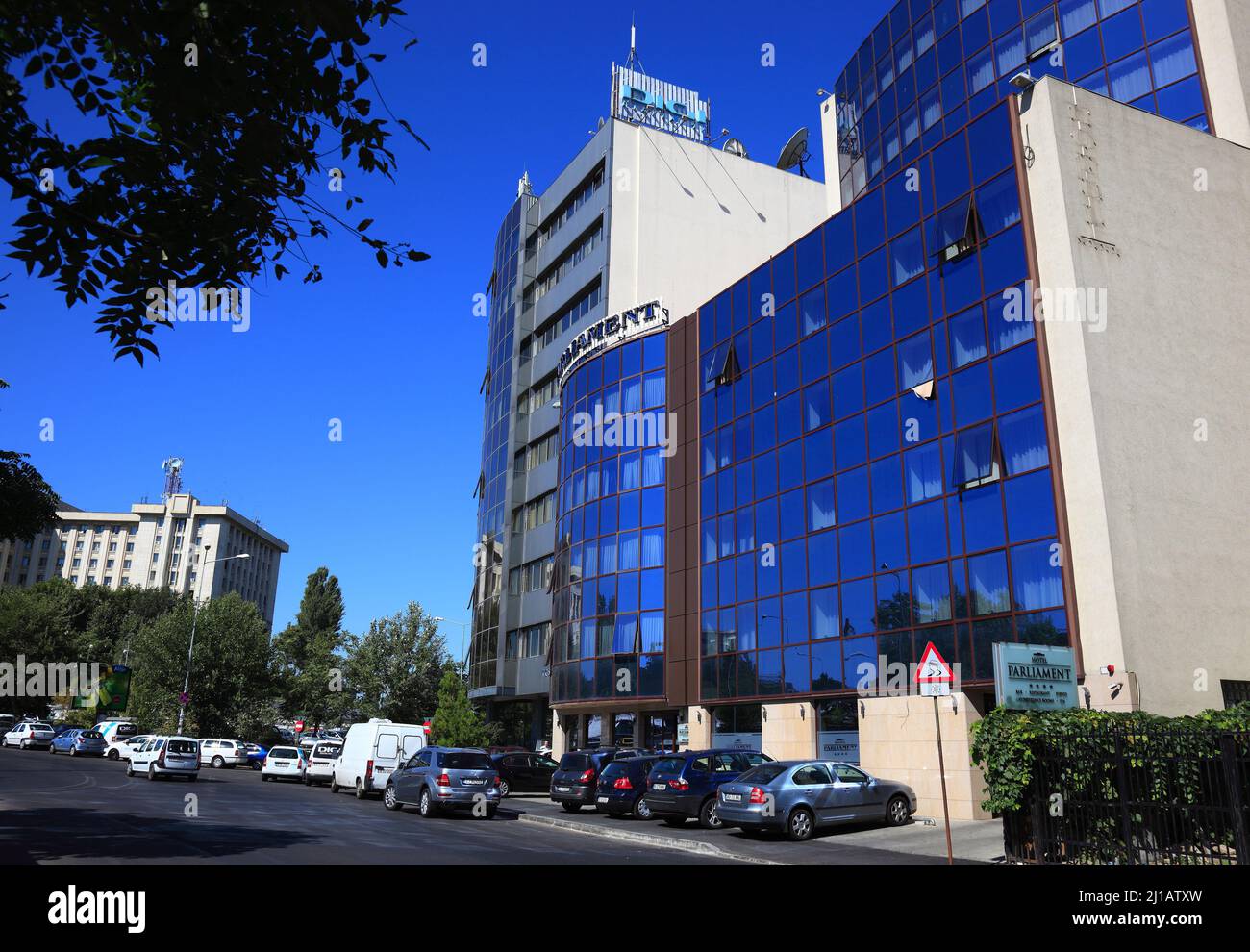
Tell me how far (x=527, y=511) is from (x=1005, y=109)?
34261 millimetres

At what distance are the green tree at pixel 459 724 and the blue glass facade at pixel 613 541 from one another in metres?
8.85

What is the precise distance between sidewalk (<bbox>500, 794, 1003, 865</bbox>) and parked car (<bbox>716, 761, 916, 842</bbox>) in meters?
0.35

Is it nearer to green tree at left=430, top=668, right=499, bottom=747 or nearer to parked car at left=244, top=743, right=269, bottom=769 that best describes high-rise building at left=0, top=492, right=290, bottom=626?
parked car at left=244, top=743, right=269, bottom=769

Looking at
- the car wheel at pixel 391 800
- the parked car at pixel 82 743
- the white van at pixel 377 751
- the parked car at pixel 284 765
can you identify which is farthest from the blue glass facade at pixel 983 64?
the parked car at pixel 82 743

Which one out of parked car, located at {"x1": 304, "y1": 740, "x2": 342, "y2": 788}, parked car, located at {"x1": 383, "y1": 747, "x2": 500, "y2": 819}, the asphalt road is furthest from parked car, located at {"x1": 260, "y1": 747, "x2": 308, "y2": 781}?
parked car, located at {"x1": 383, "y1": 747, "x2": 500, "y2": 819}

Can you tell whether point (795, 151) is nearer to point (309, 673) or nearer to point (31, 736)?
point (309, 673)

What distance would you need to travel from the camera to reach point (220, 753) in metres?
47.4

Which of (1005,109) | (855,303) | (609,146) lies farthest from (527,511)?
(1005,109)

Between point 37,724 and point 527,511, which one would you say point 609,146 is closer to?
point 527,511

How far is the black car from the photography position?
25.1 m

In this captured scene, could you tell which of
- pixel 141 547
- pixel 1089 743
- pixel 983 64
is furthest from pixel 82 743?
pixel 141 547

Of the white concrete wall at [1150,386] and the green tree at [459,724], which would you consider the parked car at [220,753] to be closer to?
the green tree at [459,724]

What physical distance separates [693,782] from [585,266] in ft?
114

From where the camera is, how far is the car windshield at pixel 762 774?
1781 cm
